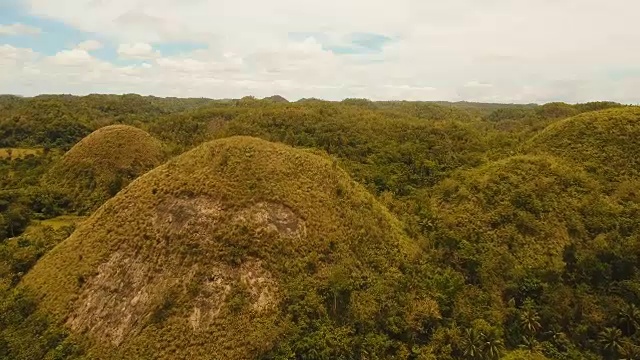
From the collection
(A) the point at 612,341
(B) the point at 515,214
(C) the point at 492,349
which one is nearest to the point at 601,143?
(B) the point at 515,214

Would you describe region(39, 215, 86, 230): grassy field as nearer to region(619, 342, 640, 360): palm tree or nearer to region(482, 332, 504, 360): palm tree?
region(482, 332, 504, 360): palm tree

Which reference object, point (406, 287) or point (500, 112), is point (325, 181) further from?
point (500, 112)

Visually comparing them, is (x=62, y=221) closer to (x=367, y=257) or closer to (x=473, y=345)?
(x=367, y=257)

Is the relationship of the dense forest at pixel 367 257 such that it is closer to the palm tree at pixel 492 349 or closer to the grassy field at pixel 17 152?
the palm tree at pixel 492 349

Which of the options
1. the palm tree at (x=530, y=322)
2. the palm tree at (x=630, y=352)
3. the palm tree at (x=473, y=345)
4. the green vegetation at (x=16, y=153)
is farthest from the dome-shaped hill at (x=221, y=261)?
the green vegetation at (x=16, y=153)

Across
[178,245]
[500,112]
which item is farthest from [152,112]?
[178,245]
